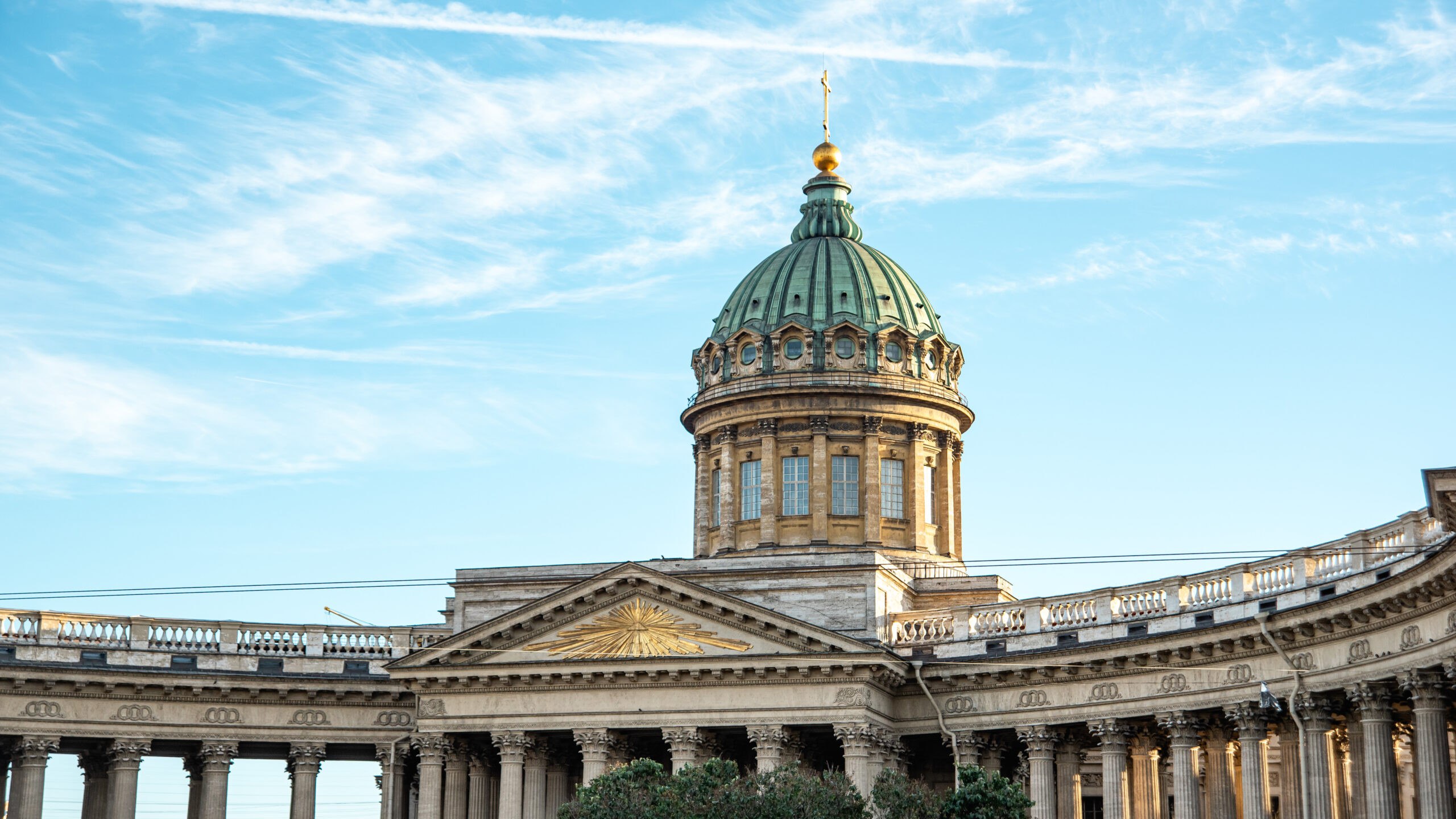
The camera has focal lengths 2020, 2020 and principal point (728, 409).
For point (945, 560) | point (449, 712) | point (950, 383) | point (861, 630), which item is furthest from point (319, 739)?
point (950, 383)

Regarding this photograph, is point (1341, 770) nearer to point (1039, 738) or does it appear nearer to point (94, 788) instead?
point (1039, 738)

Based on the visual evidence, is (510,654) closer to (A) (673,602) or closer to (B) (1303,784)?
(A) (673,602)

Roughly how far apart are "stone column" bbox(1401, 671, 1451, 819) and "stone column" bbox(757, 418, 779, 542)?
31304 millimetres

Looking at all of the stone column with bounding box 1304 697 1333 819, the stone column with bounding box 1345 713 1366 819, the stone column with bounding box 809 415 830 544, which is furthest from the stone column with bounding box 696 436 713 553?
the stone column with bounding box 1345 713 1366 819

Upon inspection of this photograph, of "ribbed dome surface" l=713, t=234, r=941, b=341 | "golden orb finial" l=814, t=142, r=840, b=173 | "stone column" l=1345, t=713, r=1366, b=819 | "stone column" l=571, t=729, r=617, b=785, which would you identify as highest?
"golden orb finial" l=814, t=142, r=840, b=173

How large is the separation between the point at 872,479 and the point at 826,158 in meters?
16.2

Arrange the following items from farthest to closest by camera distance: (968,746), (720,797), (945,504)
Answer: (945,504) < (968,746) < (720,797)

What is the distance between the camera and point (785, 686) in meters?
60.3

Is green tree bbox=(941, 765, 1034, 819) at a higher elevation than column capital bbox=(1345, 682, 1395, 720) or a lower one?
lower

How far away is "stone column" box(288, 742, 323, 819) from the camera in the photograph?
6488 cm

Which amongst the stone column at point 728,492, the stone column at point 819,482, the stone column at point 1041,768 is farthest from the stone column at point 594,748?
the stone column at point 728,492

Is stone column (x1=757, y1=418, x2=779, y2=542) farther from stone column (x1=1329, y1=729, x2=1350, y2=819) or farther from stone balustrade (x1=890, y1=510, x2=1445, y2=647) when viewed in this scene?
stone column (x1=1329, y1=729, x2=1350, y2=819)

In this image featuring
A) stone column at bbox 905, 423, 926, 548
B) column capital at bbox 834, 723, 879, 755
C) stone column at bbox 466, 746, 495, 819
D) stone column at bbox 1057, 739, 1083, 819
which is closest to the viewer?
column capital at bbox 834, 723, 879, 755

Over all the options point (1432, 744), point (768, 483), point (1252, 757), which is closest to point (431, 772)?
point (768, 483)
